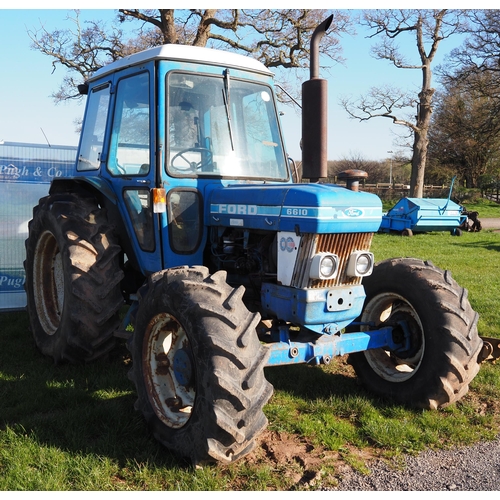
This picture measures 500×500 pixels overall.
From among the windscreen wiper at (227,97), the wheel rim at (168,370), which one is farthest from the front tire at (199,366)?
the windscreen wiper at (227,97)

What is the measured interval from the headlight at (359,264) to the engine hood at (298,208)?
0.59 feet

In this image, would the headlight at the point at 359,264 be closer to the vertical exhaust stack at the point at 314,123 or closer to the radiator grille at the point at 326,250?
the radiator grille at the point at 326,250

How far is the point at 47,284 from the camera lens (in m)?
5.56

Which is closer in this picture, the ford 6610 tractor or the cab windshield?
the ford 6610 tractor

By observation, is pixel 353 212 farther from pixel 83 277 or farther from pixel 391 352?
pixel 83 277

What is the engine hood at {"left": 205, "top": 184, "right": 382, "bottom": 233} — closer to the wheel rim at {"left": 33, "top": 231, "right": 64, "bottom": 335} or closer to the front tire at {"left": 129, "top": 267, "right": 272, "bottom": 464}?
the front tire at {"left": 129, "top": 267, "right": 272, "bottom": 464}

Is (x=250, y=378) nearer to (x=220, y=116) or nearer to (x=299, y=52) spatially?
(x=220, y=116)

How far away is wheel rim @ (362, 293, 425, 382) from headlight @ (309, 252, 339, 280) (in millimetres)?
872

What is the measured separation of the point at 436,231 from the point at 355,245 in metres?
14.7

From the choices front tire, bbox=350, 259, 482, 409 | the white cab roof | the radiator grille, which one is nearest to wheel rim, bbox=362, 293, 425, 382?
front tire, bbox=350, 259, 482, 409

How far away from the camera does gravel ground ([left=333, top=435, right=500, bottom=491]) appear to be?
3202 mm

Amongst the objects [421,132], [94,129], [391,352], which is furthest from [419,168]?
[391,352]

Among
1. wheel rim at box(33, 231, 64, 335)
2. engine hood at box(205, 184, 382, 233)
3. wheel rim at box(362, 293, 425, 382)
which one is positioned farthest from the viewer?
wheel rim at box(33, 231, 64, 335)

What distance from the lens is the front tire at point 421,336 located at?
13.2ft
